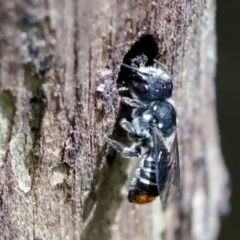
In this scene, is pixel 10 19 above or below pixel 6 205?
above

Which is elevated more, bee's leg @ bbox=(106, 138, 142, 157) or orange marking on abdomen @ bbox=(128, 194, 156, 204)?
A: bee's leg @ bbox=(106, 138, 142, 157)

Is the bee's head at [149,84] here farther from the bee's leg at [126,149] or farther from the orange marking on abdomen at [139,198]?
the orange marking on abdomen at [139,198]

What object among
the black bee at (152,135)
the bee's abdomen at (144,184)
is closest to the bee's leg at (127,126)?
the black bee at (152,135)

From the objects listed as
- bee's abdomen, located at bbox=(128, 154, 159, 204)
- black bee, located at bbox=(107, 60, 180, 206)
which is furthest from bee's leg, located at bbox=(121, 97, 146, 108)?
bee's abdomen, located at bbox=(128, 154, 159, 204)

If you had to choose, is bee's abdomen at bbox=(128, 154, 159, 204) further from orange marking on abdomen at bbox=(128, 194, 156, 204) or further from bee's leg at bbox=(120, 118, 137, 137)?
bee's leg at bbox=(120, 118, 137, 137)

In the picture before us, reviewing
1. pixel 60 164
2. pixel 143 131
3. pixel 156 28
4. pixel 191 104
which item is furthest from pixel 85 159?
pixel 191 104

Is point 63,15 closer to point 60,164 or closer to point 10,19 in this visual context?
point 10,19
